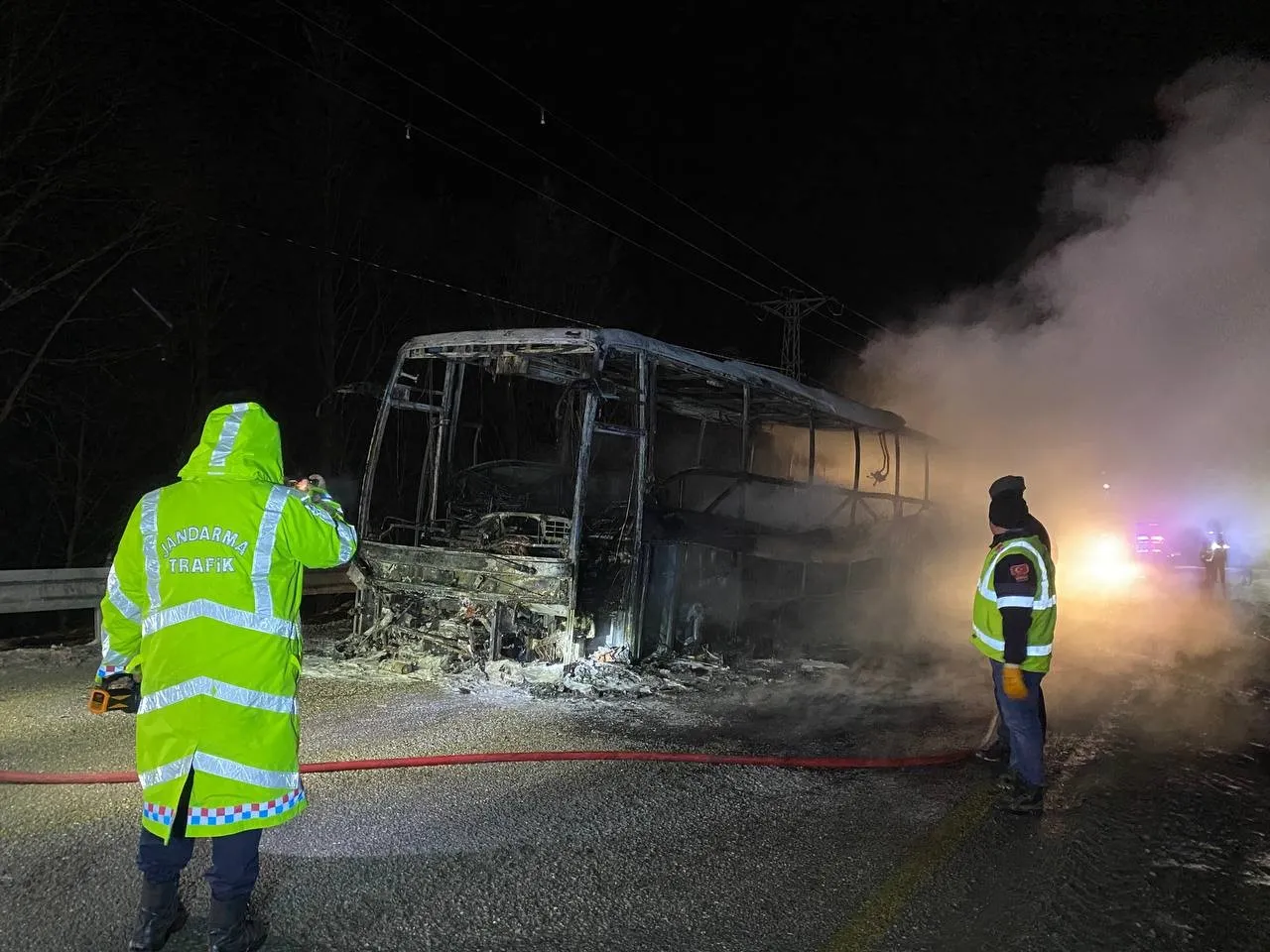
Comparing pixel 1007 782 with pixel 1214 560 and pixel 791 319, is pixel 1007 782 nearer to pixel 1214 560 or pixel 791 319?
Result: pixel 1214 560

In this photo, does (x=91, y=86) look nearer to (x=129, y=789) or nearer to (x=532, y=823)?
(x=129, y=789)

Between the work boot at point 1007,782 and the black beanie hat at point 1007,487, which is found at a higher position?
the black beanie hat at point 1007,487

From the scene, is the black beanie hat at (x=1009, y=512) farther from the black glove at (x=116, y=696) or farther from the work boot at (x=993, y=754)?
the black glove at (x=116, y=696)

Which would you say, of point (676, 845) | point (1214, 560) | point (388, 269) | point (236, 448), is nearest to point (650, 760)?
point (676, 845)

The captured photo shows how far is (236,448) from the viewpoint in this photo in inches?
105

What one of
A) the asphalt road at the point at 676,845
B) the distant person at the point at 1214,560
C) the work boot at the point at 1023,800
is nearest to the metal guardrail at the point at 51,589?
the asphalt road at the point at 676,845

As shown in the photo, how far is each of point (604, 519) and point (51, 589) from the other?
5.21 m

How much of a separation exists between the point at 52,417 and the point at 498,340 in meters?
13.1

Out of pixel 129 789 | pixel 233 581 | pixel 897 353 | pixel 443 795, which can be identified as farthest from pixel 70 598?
pixel 897 353

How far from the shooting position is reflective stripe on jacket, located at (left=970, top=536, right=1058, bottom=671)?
4.45m

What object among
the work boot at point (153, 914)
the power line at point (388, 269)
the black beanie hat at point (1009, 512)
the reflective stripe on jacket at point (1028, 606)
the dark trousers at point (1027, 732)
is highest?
the power line at point (388, 269)

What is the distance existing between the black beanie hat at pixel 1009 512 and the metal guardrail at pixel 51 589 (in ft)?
18.3

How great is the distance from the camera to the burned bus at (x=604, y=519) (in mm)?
6895

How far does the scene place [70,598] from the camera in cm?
786
